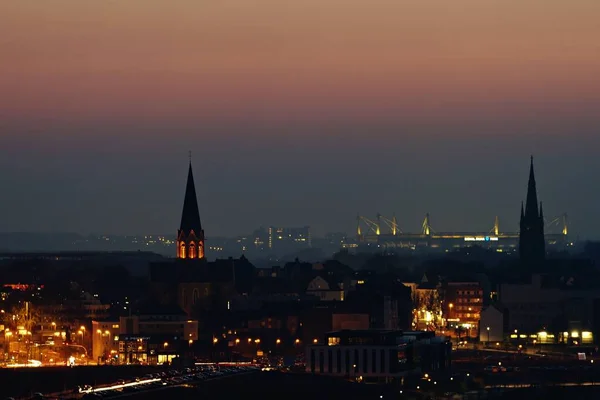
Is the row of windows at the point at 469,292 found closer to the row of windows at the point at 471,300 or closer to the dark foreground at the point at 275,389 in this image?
the row of windows at the point at 471,300

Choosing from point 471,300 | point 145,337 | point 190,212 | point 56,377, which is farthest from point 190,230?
point 56,377

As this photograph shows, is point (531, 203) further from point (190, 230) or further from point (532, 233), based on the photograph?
point (190, 230)

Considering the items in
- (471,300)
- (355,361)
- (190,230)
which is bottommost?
(355,361)

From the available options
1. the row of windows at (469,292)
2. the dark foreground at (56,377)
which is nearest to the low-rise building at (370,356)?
the dark foreground at (56,377)

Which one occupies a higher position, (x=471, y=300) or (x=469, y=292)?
(x=469, y=292)

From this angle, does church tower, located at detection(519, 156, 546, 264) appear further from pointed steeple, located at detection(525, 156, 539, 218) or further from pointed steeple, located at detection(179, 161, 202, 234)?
pointed steeple, located at detection(179, 161, 202, 234)
